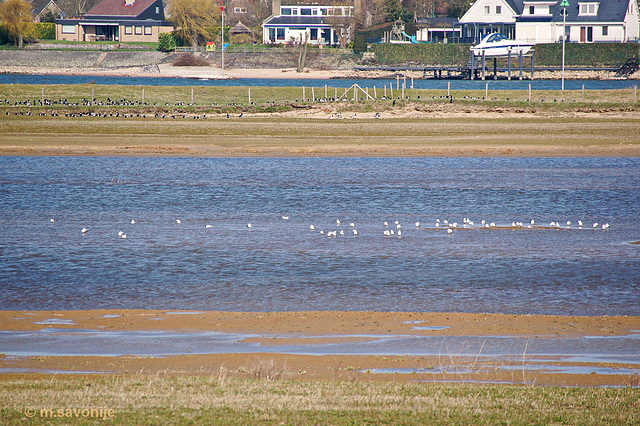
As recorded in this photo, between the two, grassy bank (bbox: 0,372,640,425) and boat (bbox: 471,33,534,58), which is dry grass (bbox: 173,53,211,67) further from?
grassy bank (bbox: 0,372,640,425)

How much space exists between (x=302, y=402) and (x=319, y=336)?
12.2 feet

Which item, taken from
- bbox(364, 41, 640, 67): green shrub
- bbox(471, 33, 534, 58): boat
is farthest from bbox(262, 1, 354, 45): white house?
bbox(471, 33, 534, 58): boat

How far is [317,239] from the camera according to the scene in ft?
60.9

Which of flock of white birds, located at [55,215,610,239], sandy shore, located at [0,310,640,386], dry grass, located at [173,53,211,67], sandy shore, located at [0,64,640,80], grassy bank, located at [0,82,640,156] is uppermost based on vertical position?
dry grass, located at [173,53,211,67]

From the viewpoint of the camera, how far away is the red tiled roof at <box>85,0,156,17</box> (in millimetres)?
131375

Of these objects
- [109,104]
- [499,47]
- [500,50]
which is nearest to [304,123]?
[109,104]

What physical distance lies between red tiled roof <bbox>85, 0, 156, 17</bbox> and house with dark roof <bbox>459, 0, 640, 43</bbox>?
5798cm

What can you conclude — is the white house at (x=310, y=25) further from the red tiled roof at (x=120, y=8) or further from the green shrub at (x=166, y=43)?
the red tiled roof at (x=120, y=8)

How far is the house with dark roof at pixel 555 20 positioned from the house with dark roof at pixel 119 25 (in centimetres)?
5628

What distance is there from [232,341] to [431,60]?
359 ft

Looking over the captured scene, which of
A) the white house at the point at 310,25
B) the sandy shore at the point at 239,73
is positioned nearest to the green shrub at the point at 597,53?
the sandy shore at the point at 239,73

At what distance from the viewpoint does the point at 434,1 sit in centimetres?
15450

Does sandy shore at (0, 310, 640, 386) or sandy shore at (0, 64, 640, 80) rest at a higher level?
sandy shore at (0, 64, 640, 80)

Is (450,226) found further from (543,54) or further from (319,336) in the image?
(543,54)
